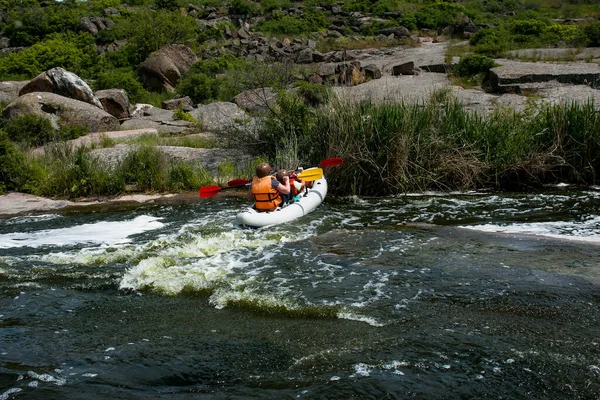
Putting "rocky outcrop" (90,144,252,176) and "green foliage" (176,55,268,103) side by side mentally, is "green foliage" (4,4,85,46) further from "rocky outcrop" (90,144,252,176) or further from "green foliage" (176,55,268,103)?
"rocky outcrop" (90,144,252,176)

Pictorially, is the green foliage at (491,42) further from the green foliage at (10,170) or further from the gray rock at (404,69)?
the green foliage at (10,170)

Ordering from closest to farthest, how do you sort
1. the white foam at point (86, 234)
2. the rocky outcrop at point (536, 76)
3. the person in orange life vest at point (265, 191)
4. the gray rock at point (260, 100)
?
the white foam at point (86, 234) < the person in orange life vest at point (265, 191) < the gray rock at point (260, 100) < the rocky outcrop at point (536, 76)

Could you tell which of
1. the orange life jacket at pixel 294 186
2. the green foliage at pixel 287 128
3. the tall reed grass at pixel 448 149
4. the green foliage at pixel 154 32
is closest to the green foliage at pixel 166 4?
the green foliage at pixel 154 32

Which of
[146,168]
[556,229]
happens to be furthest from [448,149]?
[146,168]

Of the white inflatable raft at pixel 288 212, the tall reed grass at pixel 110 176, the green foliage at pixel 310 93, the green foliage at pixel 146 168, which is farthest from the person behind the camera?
the green foliage at pixel 310 93

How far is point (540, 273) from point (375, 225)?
3427mm

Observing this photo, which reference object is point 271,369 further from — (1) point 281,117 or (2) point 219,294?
(1) point 281,117

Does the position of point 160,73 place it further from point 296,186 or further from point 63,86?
point 296,186

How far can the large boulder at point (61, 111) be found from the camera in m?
18.8

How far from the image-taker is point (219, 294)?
23.0ft

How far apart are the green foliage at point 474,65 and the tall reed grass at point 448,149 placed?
10232 mm

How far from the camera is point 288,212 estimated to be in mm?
10445

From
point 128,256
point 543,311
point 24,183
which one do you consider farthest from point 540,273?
point 24,183

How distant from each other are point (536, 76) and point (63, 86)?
50.7ft
